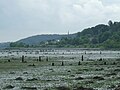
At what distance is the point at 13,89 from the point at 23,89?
98 centimetres

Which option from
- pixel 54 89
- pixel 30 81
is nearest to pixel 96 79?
pixel 30 81

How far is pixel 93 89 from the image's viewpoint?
31203 millimetres

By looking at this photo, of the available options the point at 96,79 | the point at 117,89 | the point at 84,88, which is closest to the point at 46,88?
the point at 84,88

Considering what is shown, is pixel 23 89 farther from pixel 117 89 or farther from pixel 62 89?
pixel 117 89

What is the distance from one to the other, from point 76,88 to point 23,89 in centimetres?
473

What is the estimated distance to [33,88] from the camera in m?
32.4

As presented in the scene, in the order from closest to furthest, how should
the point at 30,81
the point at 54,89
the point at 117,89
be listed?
the point at 117,89, the point at 54,89, the point at 30,81

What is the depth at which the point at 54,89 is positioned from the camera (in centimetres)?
3134

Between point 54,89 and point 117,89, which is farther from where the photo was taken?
point 54,89

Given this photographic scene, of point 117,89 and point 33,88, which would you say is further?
point 33,88

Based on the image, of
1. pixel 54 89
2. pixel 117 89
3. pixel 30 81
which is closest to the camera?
pixel 117 89

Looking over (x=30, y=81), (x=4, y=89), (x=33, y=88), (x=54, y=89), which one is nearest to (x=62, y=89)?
(x=54, y=89)

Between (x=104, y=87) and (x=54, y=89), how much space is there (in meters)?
4.82

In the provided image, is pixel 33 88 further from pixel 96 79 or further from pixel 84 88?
pixel 96 79
